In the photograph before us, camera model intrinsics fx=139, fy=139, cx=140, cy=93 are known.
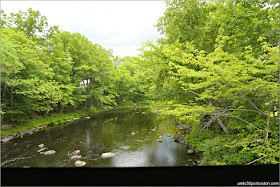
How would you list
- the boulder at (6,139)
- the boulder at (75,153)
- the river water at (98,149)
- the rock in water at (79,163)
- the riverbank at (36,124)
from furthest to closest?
the riverbank at (36,124) < the boulder at (6,139) < the boulder at (75,153) < the river water at (98,149) < the rock in water at (79,163)

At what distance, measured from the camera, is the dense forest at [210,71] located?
239 centimetres

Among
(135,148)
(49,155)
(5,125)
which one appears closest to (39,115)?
(5,125)

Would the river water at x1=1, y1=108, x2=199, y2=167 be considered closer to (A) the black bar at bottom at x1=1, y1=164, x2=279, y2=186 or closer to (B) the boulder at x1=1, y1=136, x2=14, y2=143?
(B) the boulder at x1=1, y1=136, x2=14, y2=143

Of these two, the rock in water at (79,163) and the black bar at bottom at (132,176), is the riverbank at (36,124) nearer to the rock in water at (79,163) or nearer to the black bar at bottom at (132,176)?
the rock in water at (79,163)

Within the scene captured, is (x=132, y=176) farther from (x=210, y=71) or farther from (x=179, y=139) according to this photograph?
(x=179, y=139)

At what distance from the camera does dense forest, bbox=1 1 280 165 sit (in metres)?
2.39

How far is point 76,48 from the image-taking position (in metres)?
12.4

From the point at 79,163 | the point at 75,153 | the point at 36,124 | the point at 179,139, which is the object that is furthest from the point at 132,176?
the point at 36,124

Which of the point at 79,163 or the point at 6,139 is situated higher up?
the point at 6,139

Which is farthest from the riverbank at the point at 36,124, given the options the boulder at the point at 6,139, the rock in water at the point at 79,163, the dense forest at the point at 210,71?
the rock in water at the point at 79,163

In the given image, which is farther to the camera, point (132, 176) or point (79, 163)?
point (79, 163)

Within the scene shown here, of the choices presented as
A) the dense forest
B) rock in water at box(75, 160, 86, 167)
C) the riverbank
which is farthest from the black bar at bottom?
the riverbank

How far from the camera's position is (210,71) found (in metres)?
2.61

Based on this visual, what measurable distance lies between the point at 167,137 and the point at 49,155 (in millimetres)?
4882
